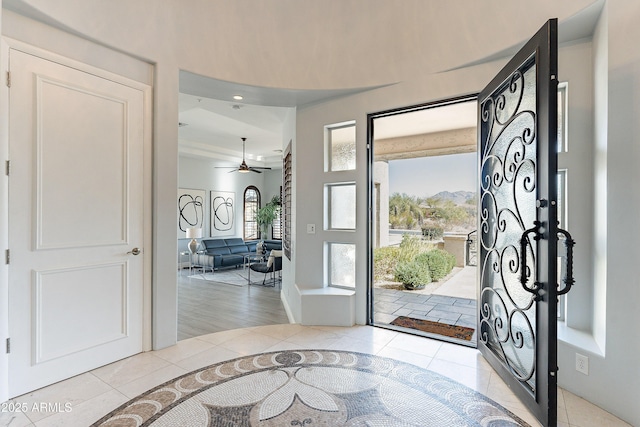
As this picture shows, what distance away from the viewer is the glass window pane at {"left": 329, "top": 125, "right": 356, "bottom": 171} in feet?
12.5

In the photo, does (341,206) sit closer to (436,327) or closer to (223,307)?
(436,327)

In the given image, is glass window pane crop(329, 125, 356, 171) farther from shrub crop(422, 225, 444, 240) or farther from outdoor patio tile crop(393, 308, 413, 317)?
shrub crop(422, 225, 444, 240)

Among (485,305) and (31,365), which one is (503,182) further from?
(31,365)

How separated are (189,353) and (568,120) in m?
3.69

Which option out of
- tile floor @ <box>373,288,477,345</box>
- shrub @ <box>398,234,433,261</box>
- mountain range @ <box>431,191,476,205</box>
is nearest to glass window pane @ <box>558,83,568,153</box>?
tile floor @ <box>373,288,477,345</box>

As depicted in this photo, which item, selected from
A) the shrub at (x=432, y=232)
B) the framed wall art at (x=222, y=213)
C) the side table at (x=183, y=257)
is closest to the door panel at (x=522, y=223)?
the shrub at (x=432, y=232)

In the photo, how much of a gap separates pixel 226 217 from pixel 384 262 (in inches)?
199

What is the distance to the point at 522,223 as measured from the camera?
2207mm

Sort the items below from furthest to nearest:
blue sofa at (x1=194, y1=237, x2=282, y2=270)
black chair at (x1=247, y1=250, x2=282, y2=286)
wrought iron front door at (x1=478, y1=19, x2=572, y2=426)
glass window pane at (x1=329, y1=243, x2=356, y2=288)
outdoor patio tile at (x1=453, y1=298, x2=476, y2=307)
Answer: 1. blue sofa at (x1=194, y1=237, x2=282, y2=270)
2. black chair at (x1=247, y1=250, x2=282, y2=286)
3. outdoor patio tile at (x1=453, y1=298, x2=476, y2=307)
4. glass window pane at (x1=329, y1=243, x2=356, y2=288)
5. wrought iron front door at (x1=478, y1=19, x2=572, y2=426)

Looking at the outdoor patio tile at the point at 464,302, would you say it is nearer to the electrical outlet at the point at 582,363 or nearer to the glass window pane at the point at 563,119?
the electrical outlet at the point at 582,363

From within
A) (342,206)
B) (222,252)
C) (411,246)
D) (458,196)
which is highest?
(458,196)

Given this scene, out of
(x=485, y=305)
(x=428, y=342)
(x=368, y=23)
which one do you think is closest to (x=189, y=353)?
(x=428, y=342)

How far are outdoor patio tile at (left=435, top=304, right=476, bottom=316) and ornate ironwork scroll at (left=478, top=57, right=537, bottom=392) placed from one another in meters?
1.73

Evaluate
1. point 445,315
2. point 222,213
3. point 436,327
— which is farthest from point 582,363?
point 222,213
